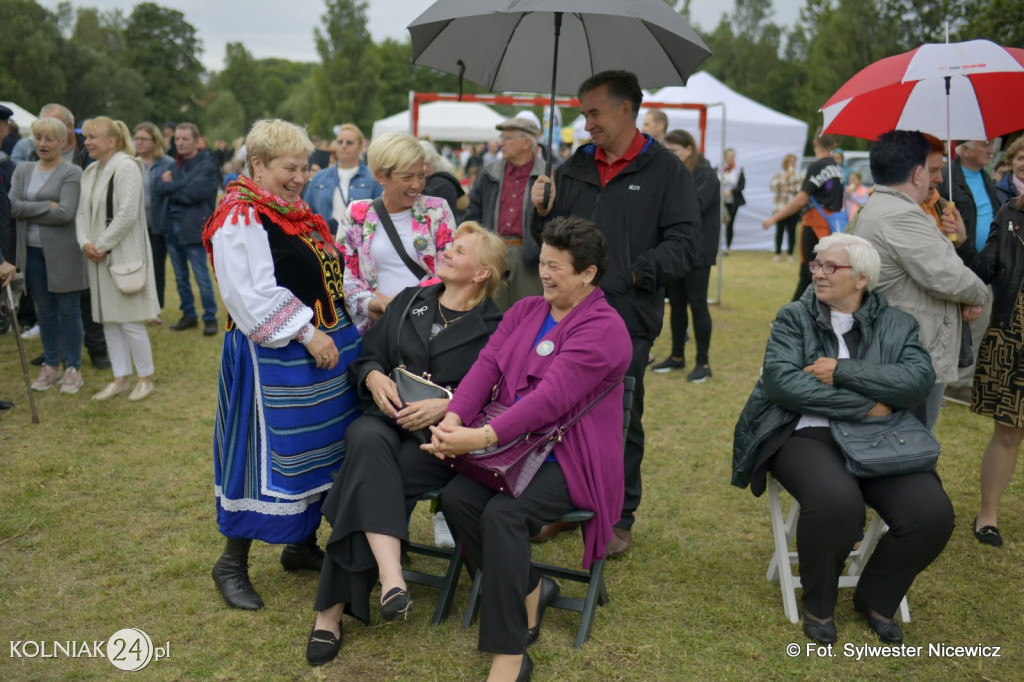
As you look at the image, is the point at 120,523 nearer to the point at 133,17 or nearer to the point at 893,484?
the point at 893,484


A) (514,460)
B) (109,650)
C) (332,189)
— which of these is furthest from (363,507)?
(332,189)

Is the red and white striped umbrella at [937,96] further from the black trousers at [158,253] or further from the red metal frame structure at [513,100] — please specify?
the black trousers at [158,253]

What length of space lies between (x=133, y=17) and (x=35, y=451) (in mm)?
63177

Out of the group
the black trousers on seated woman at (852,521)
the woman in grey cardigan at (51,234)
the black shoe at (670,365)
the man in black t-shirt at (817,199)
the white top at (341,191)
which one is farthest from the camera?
the man in black t-shirt at (817,199)

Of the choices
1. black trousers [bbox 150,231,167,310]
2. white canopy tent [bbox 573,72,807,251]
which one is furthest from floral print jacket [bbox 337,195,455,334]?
white canopy tent [bbox 573,72,807,251]

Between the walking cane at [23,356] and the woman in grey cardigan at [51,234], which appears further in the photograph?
the woman in grey cardigan at [51,234]

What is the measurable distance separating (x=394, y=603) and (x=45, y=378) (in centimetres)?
482

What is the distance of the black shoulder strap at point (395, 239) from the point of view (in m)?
3.71

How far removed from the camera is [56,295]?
632 cm

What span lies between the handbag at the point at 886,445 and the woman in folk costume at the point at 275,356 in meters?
1.91

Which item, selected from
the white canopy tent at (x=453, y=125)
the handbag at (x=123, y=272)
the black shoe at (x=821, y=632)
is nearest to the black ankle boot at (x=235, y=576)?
the black shoe at (x=821, y=632)

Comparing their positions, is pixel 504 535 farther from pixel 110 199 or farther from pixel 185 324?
pixel 185 324

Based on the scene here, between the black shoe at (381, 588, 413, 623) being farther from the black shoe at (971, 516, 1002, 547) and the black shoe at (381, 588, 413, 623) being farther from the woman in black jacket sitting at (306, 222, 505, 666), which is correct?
the black shoe at (971, 516, 1002, 547)

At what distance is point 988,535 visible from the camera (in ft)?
13.5
